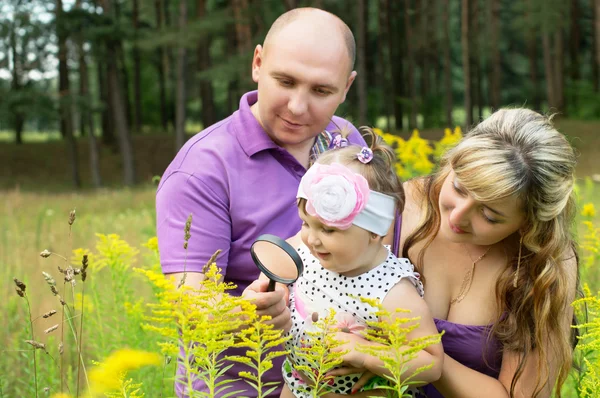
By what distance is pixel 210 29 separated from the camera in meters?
21.2

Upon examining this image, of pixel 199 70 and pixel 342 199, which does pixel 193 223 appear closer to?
pixel 342 199

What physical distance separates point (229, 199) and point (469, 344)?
1.03 meters

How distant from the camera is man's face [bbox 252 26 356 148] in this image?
259 cm

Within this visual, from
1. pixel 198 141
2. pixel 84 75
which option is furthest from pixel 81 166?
pixel 198 141

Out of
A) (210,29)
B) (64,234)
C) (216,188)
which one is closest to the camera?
(216,188)

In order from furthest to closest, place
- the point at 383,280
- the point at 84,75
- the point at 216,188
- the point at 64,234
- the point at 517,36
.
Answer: the point at 517,36 → the point at 84,75 → the point at 64,234 → the point at 216,188 → the point at 383,280

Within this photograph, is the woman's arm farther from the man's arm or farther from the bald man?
the man's arm

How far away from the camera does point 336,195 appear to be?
205 cm

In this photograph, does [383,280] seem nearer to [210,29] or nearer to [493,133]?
[493,133]

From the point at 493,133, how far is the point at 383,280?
2.27 feet

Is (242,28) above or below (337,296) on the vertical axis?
below

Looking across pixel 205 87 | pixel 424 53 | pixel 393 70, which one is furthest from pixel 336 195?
pixel 424 53

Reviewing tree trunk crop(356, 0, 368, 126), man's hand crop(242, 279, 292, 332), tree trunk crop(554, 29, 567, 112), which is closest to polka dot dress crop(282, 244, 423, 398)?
man's hand crop(242, 279, 292, 332)

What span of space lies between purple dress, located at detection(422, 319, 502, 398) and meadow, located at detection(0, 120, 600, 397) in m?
0.30
